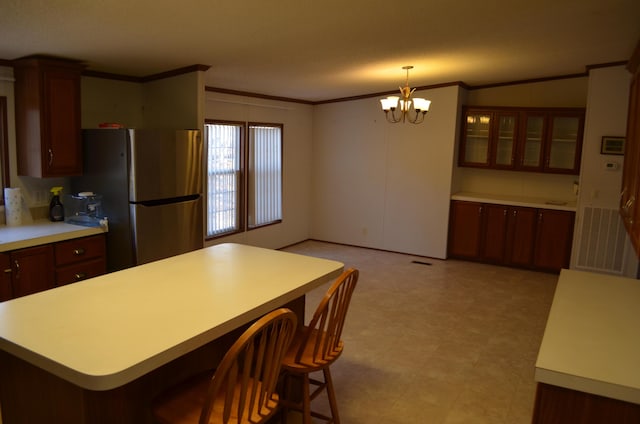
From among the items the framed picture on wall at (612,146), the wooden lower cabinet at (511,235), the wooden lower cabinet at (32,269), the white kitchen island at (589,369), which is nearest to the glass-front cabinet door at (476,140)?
the wooden lower cabinet at (511,235)

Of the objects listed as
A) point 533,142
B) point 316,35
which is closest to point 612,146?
point 533,142

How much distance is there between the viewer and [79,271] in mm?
3686

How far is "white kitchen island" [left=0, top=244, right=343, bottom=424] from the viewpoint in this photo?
1.44 metres

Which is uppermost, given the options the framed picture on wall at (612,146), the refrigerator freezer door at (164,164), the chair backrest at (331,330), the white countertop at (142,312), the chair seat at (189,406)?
the framed picture on wall at (612,146)

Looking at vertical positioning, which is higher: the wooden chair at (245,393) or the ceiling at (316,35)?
the ceiling at (316,35)

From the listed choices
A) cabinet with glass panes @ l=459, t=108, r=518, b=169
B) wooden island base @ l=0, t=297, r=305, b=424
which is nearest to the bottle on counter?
wooden island base @ l=0, t=297, r=305, b=424

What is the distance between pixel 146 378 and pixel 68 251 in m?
2.20

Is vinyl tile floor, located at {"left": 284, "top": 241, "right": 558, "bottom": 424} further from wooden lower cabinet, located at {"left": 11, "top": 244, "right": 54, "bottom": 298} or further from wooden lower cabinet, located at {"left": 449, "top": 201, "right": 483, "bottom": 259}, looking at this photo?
wooden lower cabinet, located at {"left": 11, "top": 244, "right": 54, "bottom": 298}

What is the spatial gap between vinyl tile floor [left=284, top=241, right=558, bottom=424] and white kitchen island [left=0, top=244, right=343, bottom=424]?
3.16 ft

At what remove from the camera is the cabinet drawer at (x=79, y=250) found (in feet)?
11.6

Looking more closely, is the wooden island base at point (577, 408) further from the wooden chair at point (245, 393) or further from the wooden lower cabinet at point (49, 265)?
the wooden lower cabinet at point (49, 265)

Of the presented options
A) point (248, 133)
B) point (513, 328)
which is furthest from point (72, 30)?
point (513, 328)

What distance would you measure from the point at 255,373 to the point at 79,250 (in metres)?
2.63

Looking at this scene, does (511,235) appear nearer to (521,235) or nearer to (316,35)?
(521,235)
